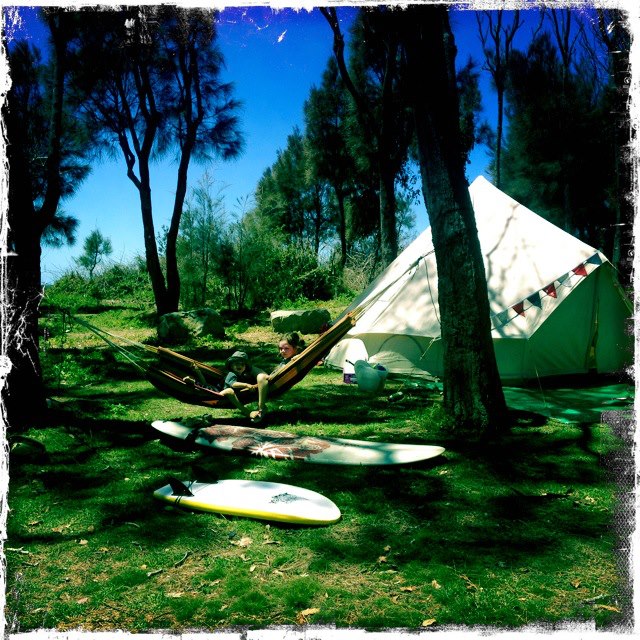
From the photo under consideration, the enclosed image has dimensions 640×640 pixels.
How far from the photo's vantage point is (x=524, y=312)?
5832 mm

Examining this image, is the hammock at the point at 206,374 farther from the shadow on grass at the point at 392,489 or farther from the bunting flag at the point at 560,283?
the bunting flag at the point at 560,283

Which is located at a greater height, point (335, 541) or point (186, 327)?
point (186, 327)

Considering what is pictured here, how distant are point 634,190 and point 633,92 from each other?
45 centimetres

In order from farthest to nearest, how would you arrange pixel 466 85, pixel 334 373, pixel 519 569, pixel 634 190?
pixel 466 85, pixel 334 373, pixel 634 190, pixel 519 569

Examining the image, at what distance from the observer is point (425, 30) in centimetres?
396

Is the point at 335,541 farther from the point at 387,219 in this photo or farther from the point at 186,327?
the point at 387,219

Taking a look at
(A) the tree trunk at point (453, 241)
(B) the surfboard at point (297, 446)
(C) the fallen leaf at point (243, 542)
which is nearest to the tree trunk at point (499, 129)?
(A) the tree trunk at point (453, 241)

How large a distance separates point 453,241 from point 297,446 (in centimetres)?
171

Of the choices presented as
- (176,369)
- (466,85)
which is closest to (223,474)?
(176,369)

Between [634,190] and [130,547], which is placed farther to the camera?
[634,190]

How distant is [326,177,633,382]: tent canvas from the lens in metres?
5.87

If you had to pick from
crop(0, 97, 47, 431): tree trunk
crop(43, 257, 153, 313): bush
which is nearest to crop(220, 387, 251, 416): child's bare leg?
crop(0, 97, 47, 431): tree trunk

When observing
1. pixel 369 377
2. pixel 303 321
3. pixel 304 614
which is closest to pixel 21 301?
pixel 304 614

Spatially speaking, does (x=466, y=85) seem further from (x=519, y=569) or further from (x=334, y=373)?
(x=519, y=569)
